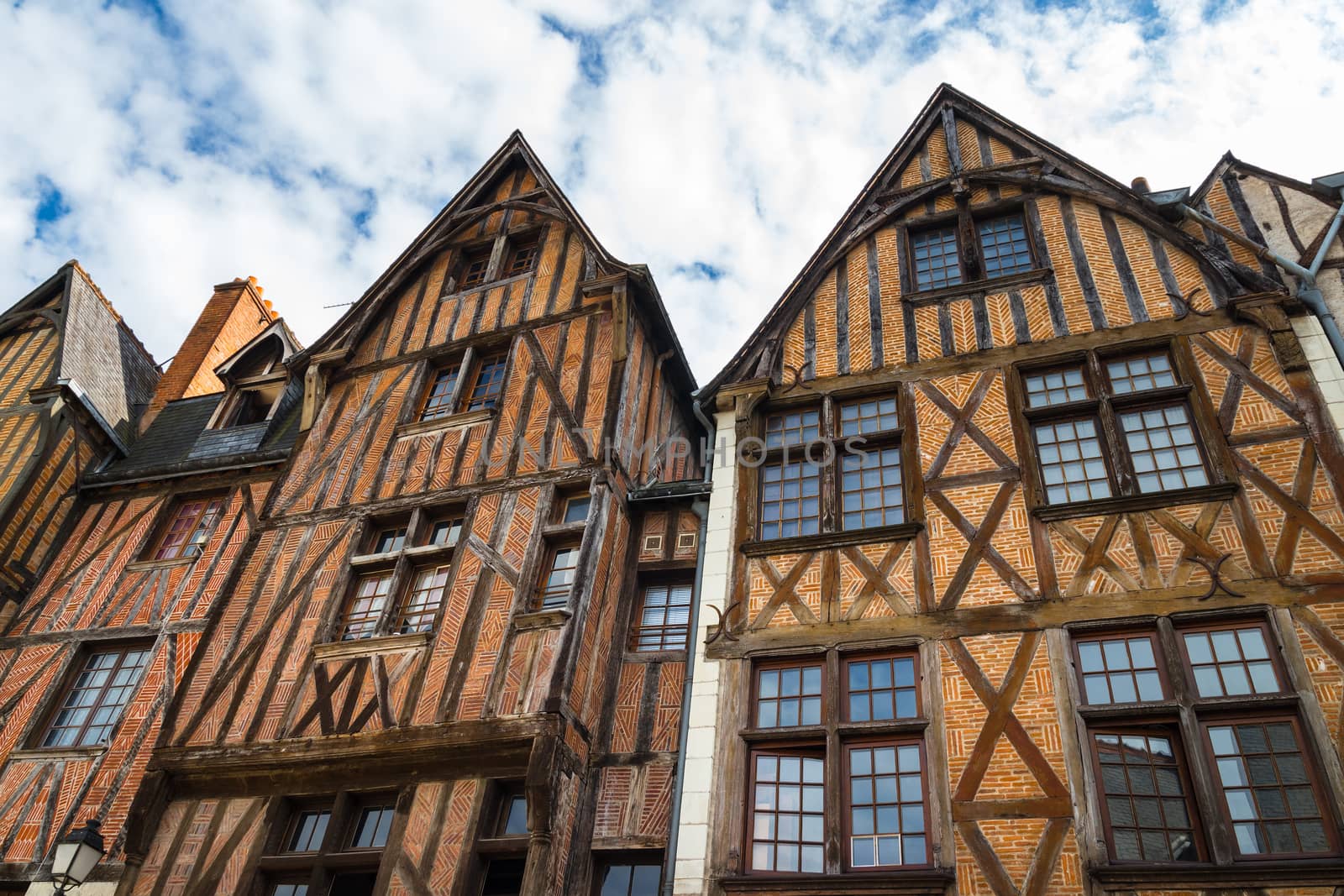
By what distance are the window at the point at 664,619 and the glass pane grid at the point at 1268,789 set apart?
14.6 feet

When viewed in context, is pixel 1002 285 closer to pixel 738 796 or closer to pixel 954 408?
pixel 954 408

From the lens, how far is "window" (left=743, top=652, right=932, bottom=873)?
730 cm

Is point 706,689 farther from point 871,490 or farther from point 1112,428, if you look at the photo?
point 1112,428

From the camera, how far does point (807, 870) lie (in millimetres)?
7316

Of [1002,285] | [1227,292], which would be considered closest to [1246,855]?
[1227,292]

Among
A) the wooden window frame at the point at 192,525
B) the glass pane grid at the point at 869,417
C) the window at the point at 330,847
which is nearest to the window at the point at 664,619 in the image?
the glass pane grid at the point at 869,417

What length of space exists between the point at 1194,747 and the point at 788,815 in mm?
2787

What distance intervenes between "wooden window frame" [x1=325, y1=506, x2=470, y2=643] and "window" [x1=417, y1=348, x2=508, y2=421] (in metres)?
1.43

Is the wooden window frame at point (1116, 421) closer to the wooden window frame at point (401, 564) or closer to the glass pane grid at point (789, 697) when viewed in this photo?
the glass pane grid at point (789, 697)

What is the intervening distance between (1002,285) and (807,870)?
6084 millimetres

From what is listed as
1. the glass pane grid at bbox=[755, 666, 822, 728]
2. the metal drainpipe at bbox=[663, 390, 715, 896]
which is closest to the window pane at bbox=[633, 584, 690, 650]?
the metal drainpipe at bbox=[663, 390, 715, 896]

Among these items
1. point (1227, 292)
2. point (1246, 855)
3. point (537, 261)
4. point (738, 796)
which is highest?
point (537, 261)

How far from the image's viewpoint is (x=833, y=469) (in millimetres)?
9797

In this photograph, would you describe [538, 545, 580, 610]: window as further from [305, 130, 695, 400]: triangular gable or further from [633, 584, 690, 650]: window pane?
[305, 130, 695, 400]: triangular gable
